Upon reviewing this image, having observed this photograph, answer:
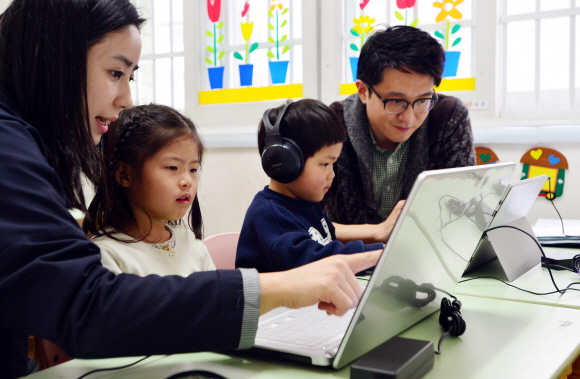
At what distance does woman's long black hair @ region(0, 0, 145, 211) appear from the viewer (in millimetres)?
657

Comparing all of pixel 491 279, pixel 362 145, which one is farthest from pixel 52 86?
pixel 362 145

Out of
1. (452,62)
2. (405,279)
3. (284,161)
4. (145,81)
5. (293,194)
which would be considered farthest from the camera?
(145,81)

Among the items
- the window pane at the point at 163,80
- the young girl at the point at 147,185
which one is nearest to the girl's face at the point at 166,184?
the young girl at the point at 147,185

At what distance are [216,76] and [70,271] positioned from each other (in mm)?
2364

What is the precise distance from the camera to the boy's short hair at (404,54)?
1396mm

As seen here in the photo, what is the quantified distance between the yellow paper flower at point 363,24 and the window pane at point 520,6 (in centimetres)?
58

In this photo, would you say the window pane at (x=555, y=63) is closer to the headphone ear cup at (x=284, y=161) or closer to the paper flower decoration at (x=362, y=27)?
the paper flower decoration at (x=362, y=27)

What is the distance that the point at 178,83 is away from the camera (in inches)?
117

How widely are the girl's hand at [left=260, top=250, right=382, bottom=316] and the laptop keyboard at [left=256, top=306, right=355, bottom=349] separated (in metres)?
0.08

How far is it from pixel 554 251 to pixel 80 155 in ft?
3.81

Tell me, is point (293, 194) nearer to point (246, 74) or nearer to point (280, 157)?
point (280, 157)

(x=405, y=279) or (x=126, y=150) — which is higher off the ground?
(x=126, y=150)

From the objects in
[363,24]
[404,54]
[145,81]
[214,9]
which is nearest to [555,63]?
[363,24]

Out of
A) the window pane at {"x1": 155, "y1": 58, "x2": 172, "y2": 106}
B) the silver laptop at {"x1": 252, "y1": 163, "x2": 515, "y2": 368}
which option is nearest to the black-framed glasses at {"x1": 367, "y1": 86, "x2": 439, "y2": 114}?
the silver laptop at {"x1": 252, "y1": 163, "x2": 515, "y2": 368}
